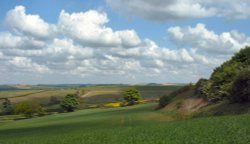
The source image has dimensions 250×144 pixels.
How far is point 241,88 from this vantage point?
5238cm

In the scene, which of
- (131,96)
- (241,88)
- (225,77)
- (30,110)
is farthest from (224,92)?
(30,110)

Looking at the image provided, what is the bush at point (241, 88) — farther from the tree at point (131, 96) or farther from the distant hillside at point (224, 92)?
the tree at point (131, 96)

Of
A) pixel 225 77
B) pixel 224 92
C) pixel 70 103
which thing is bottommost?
pixel 70 103

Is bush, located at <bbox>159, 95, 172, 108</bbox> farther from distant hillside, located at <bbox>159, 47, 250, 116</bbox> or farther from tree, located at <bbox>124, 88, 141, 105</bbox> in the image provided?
tree, located at <bbox>124, 88, 141, 105</bbox>

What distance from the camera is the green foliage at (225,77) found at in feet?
200

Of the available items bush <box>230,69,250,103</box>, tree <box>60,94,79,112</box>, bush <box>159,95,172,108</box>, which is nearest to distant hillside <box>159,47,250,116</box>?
bush <box>230,69,250,103</box>

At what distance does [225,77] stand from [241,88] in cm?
1000

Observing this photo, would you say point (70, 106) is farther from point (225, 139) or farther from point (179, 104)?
point (225, 139)

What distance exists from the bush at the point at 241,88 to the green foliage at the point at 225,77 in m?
5.22

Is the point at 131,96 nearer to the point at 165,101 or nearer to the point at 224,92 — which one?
the point at 165,101

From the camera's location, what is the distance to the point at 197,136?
30312 mm

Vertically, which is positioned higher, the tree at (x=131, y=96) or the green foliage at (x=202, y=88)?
the green foliage at (x=202, y=88)

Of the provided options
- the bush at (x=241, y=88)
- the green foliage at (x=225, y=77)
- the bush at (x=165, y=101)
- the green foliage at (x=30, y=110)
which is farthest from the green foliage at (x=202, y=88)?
the green foliage at (x=30, y=110)

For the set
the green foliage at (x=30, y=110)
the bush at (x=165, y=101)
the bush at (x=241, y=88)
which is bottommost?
the green foliage at (x=30, y=110)
